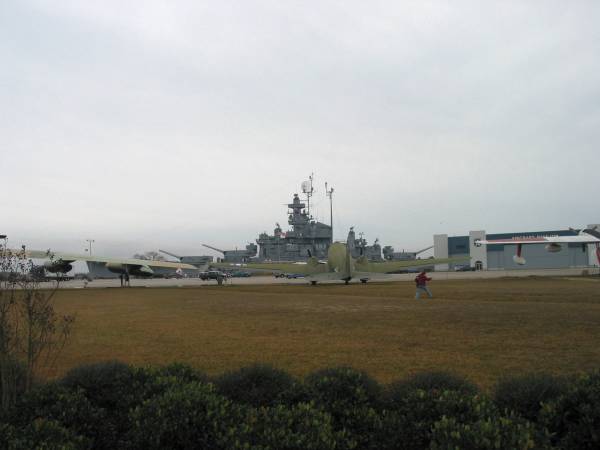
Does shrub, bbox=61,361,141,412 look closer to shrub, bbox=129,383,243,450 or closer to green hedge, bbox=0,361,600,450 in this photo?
green hedge, bbox=0,361,600,450

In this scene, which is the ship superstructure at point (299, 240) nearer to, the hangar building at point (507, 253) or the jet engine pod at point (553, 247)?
the hangar building at point (507, 253)

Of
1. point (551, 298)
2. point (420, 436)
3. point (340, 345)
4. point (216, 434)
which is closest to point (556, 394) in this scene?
point (420, 436)

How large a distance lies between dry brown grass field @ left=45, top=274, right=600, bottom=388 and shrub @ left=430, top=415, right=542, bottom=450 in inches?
135

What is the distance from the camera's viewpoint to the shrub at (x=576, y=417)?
4188 mm

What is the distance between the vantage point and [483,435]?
3723 mm

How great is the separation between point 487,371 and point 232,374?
470 centimetres

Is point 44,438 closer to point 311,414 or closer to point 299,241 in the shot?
point 311,414

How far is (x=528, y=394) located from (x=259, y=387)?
3094 mm

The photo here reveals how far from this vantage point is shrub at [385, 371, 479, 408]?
5.15 m

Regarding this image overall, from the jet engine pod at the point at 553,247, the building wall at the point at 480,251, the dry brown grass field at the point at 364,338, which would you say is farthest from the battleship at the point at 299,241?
the dry brown grass field at the point at 364,338

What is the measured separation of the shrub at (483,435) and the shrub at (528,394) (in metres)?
0.83

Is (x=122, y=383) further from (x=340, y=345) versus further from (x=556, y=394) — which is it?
(x=340, y=345)

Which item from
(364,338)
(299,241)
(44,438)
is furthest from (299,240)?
(44,438)

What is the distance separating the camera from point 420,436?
4.29 metres
